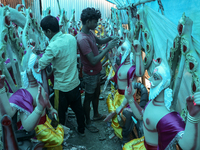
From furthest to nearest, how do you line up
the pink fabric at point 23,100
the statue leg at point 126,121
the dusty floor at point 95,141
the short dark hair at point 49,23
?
the dusty floor at point 95,141
the statue leg at point 126,121
the short dark hair at point 49,23
the pink fabric at point 23,100

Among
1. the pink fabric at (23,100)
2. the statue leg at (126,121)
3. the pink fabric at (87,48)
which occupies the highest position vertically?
the pink fabric at (87,48)

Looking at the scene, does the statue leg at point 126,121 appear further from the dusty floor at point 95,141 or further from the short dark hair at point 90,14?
the short dark hair at point 90,14

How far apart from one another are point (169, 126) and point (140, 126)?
105 cm

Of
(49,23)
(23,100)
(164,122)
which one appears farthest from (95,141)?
(49,23)

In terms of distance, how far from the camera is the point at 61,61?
2084 millimetres

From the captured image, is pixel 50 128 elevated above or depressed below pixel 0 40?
below

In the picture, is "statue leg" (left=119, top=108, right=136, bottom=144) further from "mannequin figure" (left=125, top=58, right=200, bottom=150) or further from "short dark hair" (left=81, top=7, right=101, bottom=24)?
"short dark hair" (left=81, top=7, right=101, bottom=24)

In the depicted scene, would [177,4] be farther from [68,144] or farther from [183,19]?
[68,144]

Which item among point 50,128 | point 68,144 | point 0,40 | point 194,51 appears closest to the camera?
point 194,51

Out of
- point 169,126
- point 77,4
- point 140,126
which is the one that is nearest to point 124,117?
point 140,126

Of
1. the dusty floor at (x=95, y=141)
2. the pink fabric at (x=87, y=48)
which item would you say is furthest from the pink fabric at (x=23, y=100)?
the dusty floor at (x=95, y=141)

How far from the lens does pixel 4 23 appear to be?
1.72m

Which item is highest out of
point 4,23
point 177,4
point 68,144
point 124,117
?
point 177,4

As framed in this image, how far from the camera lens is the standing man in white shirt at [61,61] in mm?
1973
